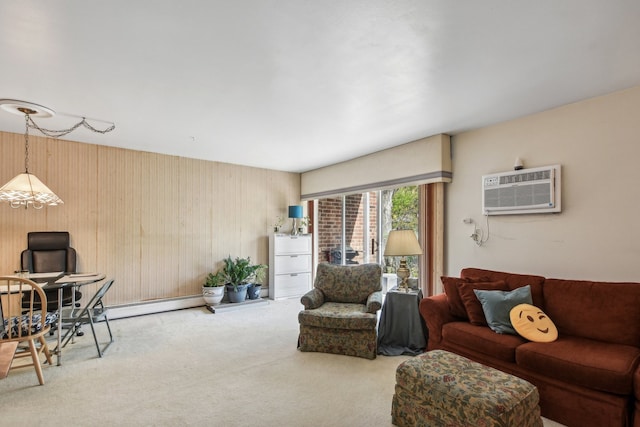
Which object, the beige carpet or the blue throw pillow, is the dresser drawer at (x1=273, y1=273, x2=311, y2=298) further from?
the blue throw pillow

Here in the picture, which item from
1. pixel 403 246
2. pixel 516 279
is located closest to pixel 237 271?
pixel 403 246

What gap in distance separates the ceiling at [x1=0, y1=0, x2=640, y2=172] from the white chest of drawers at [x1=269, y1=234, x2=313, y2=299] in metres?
2.68

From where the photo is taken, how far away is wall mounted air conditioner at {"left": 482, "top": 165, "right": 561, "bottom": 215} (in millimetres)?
2902

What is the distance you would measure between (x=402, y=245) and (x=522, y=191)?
1279 mm

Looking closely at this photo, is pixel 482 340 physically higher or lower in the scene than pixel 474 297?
lower

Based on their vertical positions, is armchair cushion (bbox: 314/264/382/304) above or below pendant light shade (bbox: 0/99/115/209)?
below

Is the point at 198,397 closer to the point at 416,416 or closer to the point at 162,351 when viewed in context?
the point at 162,351

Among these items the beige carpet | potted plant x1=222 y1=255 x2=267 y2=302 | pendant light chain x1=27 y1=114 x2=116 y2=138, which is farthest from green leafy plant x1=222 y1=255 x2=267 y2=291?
pendant light chain x1=27 y1=114 x2=116 y2=138

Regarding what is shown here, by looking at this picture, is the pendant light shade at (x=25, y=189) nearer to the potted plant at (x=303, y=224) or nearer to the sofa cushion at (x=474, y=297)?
the potted plant at (x=303, y=224)

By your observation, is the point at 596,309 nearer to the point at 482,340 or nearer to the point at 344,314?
the point at 482,340

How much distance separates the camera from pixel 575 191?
9.25ft

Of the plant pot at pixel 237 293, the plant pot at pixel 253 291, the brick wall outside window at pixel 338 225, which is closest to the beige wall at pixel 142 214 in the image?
the plant pot at pixel 237 293

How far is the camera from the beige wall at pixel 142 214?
4043 mm

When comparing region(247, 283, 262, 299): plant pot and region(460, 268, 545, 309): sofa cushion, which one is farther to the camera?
region(247, 283, 262, 299): plant pot
